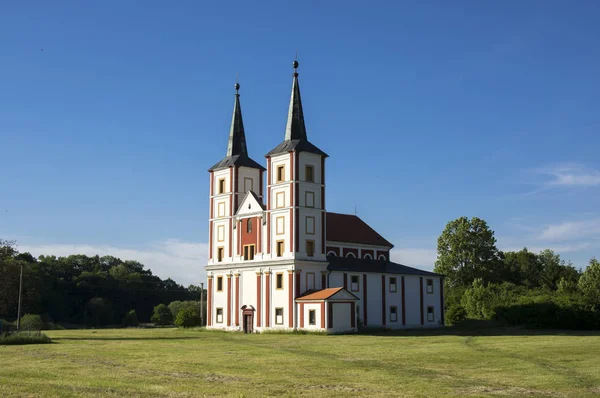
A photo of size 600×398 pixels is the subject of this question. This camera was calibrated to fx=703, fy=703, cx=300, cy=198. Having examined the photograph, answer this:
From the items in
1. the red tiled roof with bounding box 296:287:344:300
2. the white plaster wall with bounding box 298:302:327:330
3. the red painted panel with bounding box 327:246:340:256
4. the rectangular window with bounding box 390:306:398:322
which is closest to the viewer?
the red tiled roof with bounding box 296:287:344:300

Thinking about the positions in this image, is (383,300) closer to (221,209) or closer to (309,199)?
(309,199)

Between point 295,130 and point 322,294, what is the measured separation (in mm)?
15434

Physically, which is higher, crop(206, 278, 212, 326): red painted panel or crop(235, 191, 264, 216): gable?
crop(235, 191, 264, 216): gable

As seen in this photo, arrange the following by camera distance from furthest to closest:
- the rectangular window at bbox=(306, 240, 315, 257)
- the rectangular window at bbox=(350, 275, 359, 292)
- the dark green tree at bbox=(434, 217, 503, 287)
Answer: the dark green tree at bbox=(434, 217, 503, 287) < the rectangular window at bbox=(350, 275, 359, 292) < the rectangular window at bbox=(306, 240, 315, 257)

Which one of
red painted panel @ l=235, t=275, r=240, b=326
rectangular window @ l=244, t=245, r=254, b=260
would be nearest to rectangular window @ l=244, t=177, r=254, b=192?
rectangular window @ l=244, t=245, r=254, b=260

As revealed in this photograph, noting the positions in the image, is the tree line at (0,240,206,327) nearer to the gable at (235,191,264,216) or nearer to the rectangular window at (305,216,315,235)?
the gable at (235,191,264,216)

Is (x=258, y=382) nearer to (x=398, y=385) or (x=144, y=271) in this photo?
(x=398, y=385)

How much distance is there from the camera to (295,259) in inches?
2233

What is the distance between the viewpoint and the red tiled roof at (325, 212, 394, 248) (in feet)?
212

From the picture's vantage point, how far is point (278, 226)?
59.0 metres

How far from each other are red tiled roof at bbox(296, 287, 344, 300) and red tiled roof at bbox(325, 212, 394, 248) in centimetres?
870

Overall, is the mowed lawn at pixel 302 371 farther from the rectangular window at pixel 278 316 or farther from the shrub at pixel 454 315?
the shrub at pixel 454 315

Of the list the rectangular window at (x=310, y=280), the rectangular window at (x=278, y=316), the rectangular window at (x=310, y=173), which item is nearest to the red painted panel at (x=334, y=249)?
the rectangular window at (x=310, y=280)

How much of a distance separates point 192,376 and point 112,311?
84348mm
